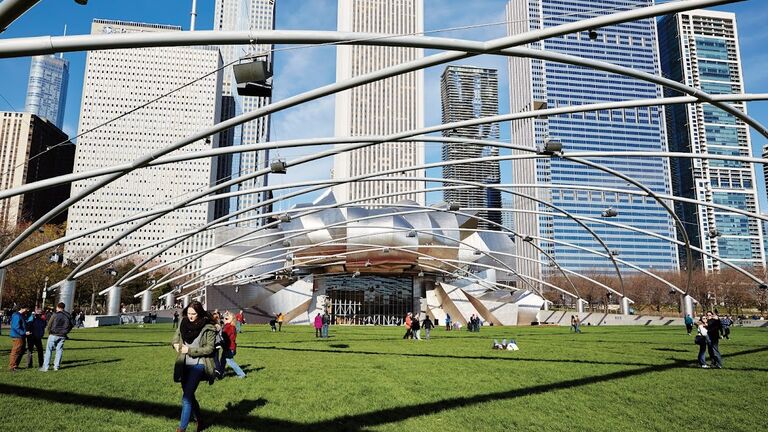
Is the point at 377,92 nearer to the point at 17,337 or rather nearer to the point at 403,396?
the point at 17,337

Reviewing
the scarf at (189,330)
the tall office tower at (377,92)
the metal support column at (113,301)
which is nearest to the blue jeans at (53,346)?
the scarf at (189,330)

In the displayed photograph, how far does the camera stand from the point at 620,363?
14.3 metres

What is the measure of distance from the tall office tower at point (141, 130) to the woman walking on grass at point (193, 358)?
6883 cm

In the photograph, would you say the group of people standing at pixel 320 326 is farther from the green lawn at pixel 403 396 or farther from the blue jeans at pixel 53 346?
the blue jeans at pixel 53 346

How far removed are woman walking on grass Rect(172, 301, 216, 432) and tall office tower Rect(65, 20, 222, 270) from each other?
226ft

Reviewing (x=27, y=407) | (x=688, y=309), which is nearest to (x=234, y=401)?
(x=27, y=407)

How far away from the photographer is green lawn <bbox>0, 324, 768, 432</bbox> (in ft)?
23.2

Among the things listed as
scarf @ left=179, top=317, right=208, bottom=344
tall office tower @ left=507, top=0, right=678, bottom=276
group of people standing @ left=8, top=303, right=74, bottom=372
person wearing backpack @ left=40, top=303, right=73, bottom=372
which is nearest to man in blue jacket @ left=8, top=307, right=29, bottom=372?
group of people standing @ left=8, top=303, right=74, bottom=372

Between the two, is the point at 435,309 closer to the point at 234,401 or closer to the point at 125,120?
the point at 234,401

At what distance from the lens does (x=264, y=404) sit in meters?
8.26

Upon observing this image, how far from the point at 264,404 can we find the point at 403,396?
93.9 inches

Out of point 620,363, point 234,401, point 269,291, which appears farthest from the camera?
point 269,291

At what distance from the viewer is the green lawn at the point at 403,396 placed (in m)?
7.07

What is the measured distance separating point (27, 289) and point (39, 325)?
54064mm
